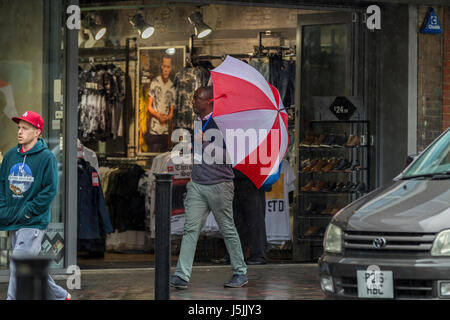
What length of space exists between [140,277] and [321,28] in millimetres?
4456

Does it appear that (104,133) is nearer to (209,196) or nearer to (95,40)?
(95,40)

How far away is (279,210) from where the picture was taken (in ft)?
→ 41.5

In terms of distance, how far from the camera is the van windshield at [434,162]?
24.4 ft

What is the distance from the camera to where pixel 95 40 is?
13.9m

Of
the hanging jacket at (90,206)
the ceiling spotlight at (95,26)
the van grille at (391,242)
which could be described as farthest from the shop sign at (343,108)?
the van grille at (391,242)

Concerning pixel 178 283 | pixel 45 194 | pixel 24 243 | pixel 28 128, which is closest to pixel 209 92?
pixel 178 283

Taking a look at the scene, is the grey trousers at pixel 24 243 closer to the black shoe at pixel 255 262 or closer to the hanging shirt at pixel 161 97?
the black shoe at pixel 255 262

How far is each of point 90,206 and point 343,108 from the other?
362 centimetres

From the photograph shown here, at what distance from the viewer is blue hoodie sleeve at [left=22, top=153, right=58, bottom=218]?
7.66 metres

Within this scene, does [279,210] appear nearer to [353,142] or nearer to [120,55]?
[353,142]

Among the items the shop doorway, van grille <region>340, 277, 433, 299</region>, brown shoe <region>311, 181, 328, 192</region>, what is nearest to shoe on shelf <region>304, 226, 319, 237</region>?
the shop doorway

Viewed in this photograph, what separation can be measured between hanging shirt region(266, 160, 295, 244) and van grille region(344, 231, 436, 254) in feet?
18.5

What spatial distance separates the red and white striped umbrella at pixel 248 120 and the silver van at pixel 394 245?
94.4 inches

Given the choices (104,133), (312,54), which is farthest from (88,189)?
(312,54)
